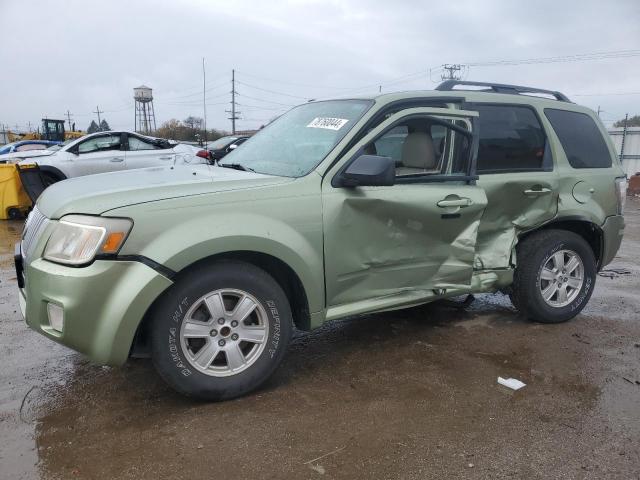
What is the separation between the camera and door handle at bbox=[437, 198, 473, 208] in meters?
3.67

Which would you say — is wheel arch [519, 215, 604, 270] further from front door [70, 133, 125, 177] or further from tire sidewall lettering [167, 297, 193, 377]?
front door [70, 133, 125, 177]

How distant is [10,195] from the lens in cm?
1044

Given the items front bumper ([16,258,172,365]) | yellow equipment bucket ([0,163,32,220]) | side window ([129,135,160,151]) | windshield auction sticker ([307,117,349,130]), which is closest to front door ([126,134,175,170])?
side window ([129,135,160,151])

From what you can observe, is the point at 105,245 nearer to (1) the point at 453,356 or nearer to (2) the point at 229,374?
(2) the point at 229,374

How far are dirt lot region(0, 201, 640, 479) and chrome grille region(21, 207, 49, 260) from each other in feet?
2.98

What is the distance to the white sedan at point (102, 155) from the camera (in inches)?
452

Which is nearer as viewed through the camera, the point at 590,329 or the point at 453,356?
the point at 453,356

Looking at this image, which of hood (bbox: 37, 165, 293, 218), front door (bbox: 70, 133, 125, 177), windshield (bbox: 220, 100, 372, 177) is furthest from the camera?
front door (bbox: 70, 133, 125, 177)

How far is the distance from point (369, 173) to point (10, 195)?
32.0 feet

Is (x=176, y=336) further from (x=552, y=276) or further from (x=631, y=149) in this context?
(x=631, y=149)

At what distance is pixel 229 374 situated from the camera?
3094 mm

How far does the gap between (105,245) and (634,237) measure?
9.52 meters

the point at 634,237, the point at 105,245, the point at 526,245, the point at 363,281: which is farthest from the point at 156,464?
the point at 634,237

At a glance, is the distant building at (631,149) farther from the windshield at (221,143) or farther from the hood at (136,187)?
the hood at (136,187)
